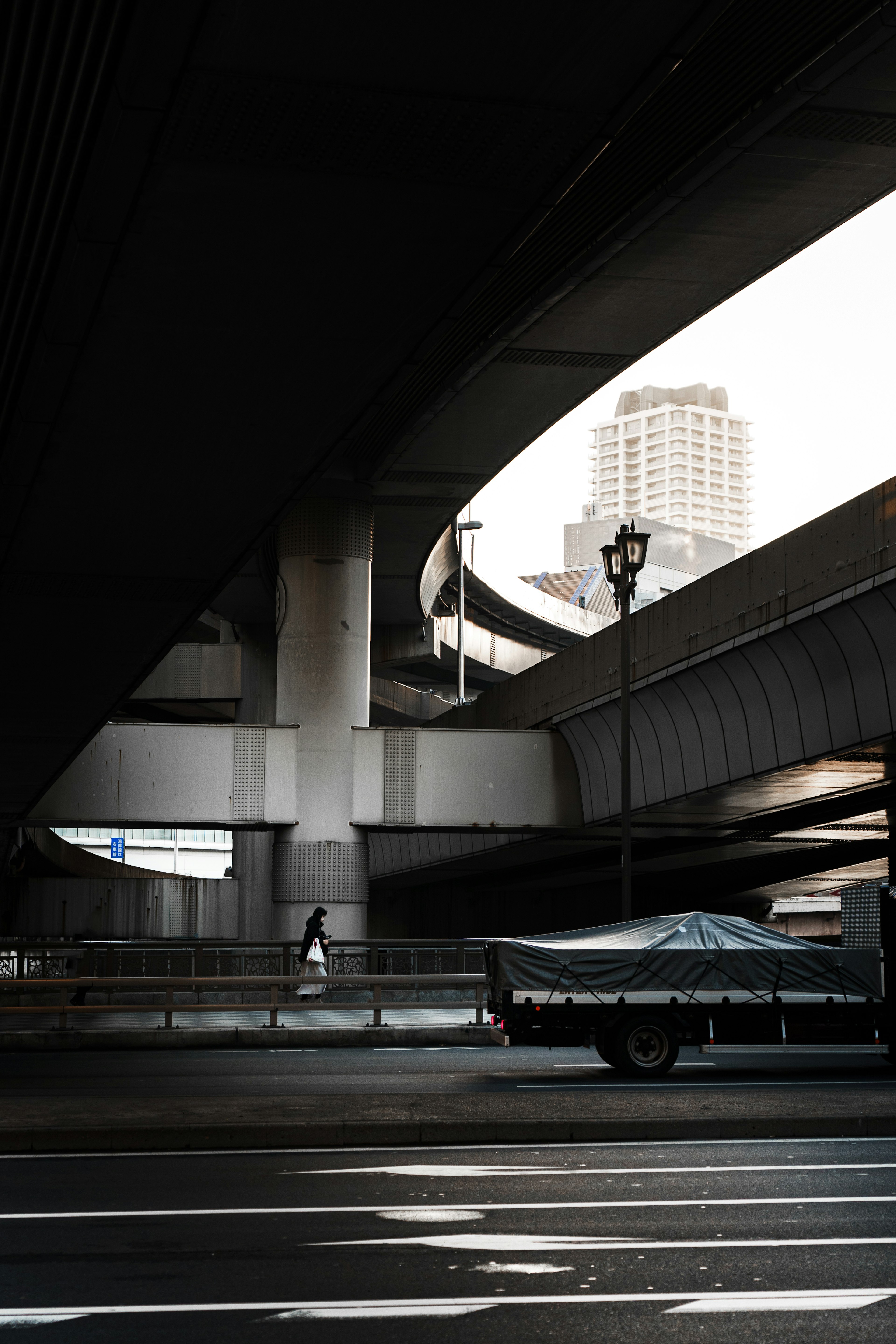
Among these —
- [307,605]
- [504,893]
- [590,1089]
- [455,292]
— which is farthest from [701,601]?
[504,893]

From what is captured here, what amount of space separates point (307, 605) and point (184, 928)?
18.6 m

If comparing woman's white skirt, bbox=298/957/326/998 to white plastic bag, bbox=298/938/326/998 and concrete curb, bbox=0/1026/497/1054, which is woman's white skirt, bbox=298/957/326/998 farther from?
concrete curb, bbox=0/1026/497/1054

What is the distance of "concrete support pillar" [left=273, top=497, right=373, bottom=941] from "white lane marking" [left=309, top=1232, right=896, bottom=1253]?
25.6 m

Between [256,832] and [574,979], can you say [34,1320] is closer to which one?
[574,979]

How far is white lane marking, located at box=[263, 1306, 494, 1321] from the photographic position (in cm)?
657

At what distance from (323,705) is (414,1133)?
2279 cm

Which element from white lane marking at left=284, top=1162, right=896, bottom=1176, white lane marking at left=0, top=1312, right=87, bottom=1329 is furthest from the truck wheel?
white lane marking at left=0, top=1312, right=87, bottom=1329

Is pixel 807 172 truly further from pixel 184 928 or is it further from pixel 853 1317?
pixel 184 928

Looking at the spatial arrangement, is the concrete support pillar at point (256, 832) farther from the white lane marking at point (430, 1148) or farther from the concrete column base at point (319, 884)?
the white lane marking at point (430, 1148)

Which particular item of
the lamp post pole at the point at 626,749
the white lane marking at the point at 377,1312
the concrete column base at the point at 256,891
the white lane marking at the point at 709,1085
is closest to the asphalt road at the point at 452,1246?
the white lane marking at the point at 377,1312

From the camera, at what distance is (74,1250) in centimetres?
799

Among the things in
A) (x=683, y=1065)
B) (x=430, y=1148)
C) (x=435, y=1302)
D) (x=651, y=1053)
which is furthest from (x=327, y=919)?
(x=435, y=1302)

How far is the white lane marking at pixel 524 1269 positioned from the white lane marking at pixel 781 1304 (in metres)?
0.87

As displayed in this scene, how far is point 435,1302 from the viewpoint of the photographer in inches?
269
